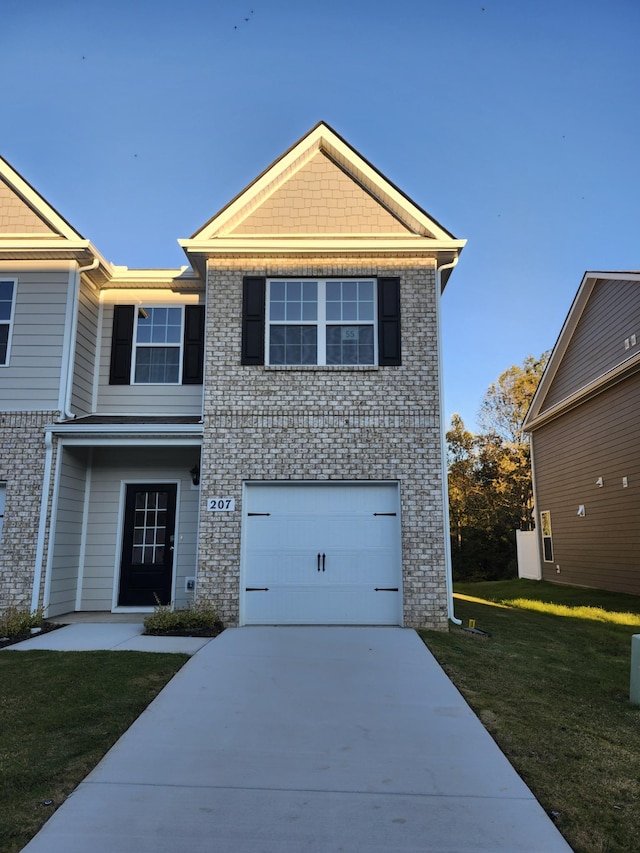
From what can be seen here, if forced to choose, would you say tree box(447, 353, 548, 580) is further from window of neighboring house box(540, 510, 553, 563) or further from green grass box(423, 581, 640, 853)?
green grass box(423, 581, 640, 853)

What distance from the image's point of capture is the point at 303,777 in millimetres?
4082

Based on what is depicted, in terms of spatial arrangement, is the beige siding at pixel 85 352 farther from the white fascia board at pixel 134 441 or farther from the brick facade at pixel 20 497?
the brick facade at pixel 20 497

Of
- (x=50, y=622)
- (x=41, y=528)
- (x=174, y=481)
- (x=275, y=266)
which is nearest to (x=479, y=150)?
(x=275, y=266)

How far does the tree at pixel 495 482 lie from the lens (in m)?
29.0

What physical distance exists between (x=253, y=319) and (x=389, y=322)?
2.15 m

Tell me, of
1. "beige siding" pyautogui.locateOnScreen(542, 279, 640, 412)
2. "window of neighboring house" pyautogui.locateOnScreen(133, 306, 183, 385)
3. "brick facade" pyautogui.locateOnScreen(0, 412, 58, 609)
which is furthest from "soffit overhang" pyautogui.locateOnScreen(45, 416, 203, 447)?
"beige siding" pyautogui.locateOnScreen(542, 279, 640, 412)

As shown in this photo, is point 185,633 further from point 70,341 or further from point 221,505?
point 70,341

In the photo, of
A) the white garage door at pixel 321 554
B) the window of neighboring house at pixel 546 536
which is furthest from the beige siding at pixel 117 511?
the window of neighboring house at pixel 546 536

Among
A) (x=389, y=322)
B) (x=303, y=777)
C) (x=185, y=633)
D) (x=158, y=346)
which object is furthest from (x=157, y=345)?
(x=303, y=777)

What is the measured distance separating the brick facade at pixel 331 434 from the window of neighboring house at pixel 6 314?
10.8 ft

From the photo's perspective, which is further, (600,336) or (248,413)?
(600,336)

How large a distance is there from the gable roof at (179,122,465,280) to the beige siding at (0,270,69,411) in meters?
2.35

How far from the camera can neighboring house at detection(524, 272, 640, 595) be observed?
45.8 feet

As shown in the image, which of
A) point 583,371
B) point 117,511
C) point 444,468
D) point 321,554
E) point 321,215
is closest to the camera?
point 321,554
